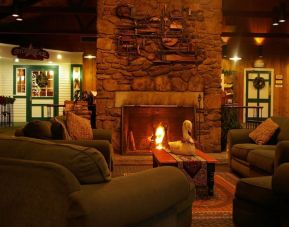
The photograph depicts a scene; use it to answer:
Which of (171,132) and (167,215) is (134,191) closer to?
(167,215)

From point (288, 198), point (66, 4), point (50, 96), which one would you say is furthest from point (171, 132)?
point (50, 96)

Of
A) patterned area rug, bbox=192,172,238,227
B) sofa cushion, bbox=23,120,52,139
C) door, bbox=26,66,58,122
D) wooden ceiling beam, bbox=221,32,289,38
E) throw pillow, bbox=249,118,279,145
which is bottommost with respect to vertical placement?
patterned area rug, bbox=192,172,238,227

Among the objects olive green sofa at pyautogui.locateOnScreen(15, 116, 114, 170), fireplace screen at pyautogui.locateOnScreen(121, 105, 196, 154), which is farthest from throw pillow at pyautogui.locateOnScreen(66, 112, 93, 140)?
fireplace screen at pyautogui.locateOnScreen(121, 105, 196, 154)

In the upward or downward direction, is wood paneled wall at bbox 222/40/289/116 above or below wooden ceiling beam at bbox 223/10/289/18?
below

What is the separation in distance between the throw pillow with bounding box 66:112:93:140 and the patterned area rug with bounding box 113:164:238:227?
57.4 inches

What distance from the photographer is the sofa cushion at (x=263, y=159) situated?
3943 millimetres

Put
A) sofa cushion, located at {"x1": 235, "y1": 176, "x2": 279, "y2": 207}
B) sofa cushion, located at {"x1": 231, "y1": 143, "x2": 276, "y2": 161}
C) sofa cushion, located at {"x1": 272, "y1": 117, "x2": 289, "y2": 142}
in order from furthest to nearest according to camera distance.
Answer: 1. sofa cushion, located at {"x1": 272, "y1": 117, "x2": 289, "y2": 142}
2. sofa cushion, located at {"x1": 231, "y1": 143, "x2": 276, "y2": 161}
3. sofa cushion, located at {"x1": 235, "y1": 176, "x2": 279, "y2": 207}

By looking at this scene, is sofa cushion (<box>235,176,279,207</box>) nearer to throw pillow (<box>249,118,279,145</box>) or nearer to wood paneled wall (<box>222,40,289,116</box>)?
throw pillow (<box>249,118,279,145</box>)

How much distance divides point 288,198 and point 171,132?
415 cm

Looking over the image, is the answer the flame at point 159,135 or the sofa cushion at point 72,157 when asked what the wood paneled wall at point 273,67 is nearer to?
the flame at point 159,135

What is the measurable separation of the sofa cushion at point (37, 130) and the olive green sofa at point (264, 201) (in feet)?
6.13

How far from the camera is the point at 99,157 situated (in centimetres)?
169

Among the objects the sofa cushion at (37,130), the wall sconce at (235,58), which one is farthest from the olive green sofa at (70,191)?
the wall sconce at (235,58)

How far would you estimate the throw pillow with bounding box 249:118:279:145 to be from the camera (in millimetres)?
4824
